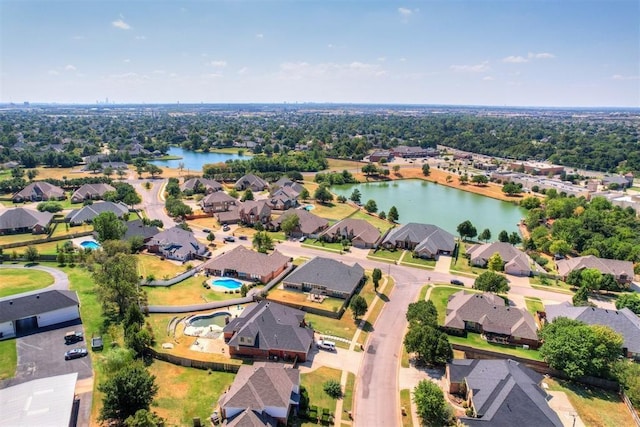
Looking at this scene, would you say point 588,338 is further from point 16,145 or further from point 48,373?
point 16,145

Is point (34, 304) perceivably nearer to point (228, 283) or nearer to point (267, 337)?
point (228, 283)

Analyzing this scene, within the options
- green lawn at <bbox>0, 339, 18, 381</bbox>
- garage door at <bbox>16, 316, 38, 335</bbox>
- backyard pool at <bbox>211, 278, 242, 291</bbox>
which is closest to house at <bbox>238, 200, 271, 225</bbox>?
backyard pool at <bbox>211, 278, 242, 291</bbox>

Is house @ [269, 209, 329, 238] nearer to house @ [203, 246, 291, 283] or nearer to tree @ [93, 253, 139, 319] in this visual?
house @ [203, 246, 291, 283]

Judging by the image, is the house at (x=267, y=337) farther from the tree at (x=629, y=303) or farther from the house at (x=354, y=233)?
the tree at (x=629, y=303)

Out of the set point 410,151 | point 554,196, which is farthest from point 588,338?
point 410,151

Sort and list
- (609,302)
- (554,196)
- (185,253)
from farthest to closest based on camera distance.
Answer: (554,196)
(185,253)
(609,302)

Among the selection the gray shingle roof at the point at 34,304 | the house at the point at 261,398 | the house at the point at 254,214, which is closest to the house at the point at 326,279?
the house at the point at 261,398

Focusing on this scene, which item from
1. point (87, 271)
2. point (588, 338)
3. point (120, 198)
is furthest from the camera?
point (120, 198)

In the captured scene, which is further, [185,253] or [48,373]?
[185,253]
